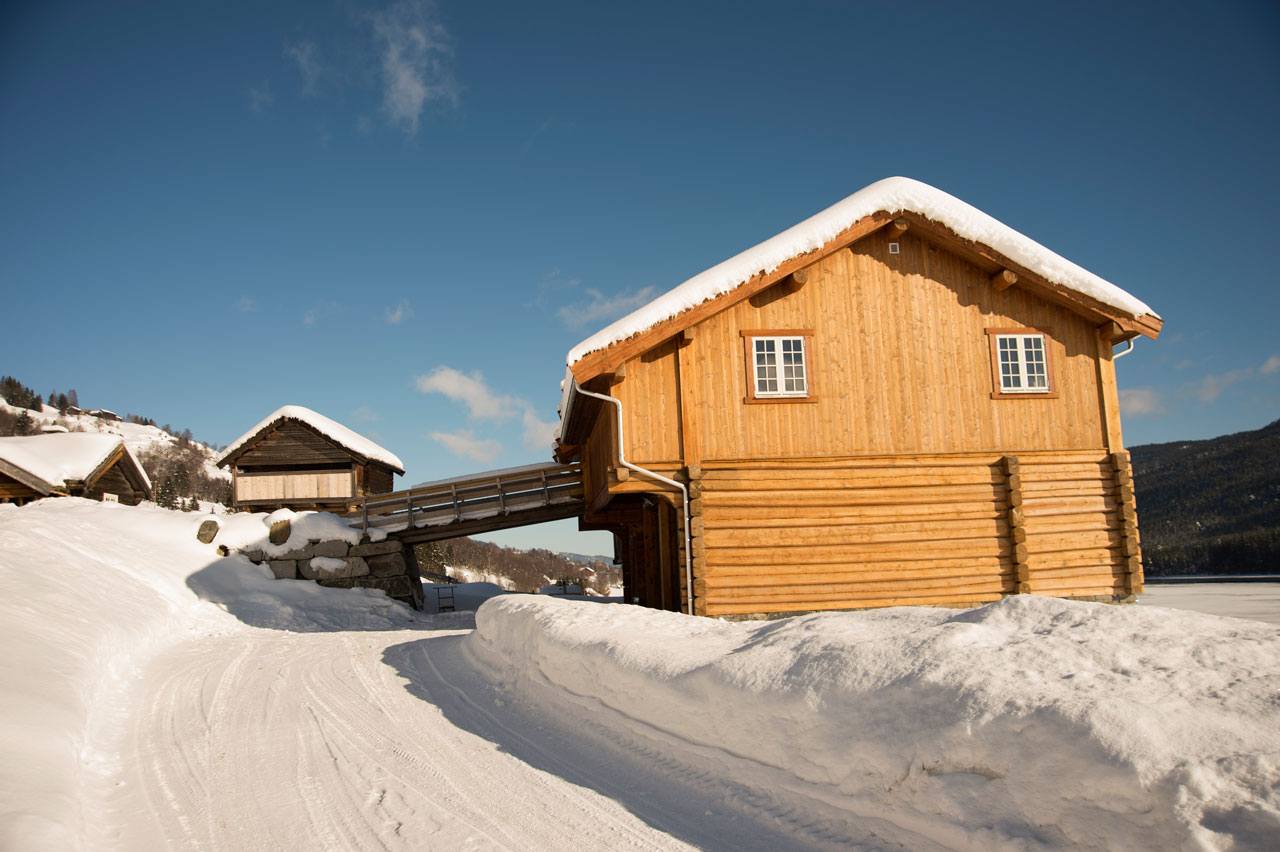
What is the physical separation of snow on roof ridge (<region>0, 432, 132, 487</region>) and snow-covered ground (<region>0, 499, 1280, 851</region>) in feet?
61.3

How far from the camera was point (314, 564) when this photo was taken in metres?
20.2

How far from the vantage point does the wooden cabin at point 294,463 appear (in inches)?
1067

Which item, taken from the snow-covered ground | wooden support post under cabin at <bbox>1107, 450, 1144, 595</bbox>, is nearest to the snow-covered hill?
the snow-covered ground

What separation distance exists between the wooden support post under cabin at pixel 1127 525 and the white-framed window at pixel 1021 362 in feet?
5.75

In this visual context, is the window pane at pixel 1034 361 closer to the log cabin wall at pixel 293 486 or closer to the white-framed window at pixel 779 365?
the white-framed window at pixel 779 365

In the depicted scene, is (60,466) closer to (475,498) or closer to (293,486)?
(293,486)

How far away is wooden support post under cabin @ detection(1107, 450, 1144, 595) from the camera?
14.0 meters

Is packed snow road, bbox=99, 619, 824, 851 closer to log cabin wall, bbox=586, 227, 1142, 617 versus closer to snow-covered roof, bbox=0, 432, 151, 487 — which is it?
log cabin wall, bbox=586, 227, 1142, 617

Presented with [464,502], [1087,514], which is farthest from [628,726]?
[464,502]

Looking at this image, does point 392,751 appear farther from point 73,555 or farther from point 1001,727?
point 73,555

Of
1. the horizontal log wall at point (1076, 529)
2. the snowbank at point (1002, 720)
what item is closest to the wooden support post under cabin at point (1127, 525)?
the horizontal log wall at point (1076, 529)

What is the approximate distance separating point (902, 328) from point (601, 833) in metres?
11.5

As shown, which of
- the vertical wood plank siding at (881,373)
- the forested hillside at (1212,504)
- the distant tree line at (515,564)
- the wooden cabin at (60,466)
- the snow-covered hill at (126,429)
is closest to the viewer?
the vertical wood plank siding at (881,373)

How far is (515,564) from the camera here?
5622 centimetres
